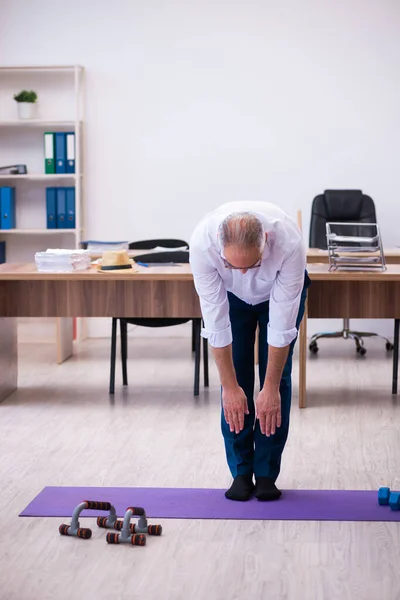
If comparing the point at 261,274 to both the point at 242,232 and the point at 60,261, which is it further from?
the point at 60,261

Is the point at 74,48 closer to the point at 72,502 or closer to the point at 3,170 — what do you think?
the point at 3,170

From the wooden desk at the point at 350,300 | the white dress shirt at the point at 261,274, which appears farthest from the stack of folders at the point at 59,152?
the white dress shirt at the point at 261,274

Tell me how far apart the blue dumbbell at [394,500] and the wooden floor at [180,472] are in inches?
4.4

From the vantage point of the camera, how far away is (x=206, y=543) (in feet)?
8.79

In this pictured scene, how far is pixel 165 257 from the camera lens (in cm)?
507

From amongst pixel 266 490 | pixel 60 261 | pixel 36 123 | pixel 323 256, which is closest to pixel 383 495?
pixel 266 490

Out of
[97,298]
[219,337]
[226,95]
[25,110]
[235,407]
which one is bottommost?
[235,407]

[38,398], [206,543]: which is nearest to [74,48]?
[38,398]

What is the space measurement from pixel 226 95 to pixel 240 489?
4.10 m

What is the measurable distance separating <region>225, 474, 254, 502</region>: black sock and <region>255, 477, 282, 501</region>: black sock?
0.03m

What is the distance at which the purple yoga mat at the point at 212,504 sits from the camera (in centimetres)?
290

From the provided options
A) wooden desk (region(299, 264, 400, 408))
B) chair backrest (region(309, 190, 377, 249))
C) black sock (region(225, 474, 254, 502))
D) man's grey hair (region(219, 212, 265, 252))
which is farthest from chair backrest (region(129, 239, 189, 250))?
man's grey hair (region(219, 212, 265, 252))

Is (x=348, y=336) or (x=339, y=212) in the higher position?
(x=339, y=212)

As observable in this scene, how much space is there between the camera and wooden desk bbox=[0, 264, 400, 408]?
4.48m
